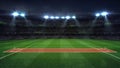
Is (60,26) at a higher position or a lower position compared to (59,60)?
higher

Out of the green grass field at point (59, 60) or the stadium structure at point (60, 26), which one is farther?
the stadium structure at point (60, 26)

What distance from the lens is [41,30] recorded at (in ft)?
246

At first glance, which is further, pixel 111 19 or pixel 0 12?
pixel 111 19

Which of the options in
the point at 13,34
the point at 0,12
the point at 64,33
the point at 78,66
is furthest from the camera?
the point at 64,33

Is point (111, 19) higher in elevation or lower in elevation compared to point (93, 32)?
higher

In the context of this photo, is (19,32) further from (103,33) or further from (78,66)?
(78,66)

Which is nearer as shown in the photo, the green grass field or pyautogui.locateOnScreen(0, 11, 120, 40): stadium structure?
the green grass field

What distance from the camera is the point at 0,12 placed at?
5844cm

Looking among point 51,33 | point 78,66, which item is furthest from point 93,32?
point 78,66

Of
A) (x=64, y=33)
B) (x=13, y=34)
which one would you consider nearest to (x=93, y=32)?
(x=64, y=33)

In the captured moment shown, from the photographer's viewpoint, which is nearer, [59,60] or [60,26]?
[59,60]

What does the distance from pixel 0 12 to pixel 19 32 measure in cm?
1373

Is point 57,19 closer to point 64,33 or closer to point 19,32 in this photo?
point 64,33

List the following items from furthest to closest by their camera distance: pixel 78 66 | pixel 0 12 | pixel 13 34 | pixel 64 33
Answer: pixel 64 33
pixel 13 34
pixel 0 12
pixel 78 66
